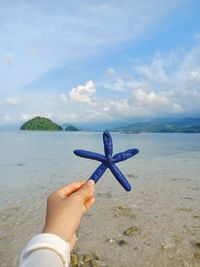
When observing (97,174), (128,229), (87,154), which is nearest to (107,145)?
(87,154)

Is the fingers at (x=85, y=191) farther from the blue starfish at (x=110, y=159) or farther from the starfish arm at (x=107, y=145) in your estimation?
the starfish arm at (x=107, y=145)

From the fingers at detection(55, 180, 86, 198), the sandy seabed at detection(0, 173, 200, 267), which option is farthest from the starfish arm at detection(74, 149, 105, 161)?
the sandy seabed at detection(0, 173, 200, 267)

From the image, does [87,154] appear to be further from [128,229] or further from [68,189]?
[128,229]

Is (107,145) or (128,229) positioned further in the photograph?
(128,229)

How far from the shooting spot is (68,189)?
2684 mm

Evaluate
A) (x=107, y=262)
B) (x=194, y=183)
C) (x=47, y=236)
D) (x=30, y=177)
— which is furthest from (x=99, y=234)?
(x=30, y=177)

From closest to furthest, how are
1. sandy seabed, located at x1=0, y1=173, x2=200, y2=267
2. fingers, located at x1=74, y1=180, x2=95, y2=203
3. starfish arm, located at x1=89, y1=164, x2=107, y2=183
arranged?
1. fingers, located at x1=74, y1=180, x2=95, y2=203
2. starfish arm, located at x1=89, y1=164, x2=107, y2=183
3. sandy seabed, located at x1=0, y1=173, x2=200, y2=267

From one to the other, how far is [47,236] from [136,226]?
28.7 ft

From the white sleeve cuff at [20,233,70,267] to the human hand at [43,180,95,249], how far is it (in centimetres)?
13

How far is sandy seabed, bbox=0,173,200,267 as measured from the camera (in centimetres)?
805

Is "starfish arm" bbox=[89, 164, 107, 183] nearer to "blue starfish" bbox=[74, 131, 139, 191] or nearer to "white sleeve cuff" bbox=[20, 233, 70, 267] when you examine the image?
"blue starfish" bbox=[74, 131, 139, 191]

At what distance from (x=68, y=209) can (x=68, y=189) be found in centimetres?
34

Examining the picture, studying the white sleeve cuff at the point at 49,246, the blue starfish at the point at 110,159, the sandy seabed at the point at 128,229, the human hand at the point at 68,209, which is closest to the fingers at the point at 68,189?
the human hand at the point at 68,209

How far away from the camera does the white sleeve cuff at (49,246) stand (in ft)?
6.27
